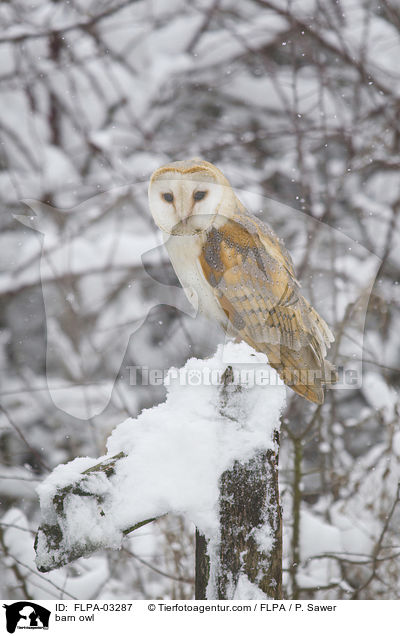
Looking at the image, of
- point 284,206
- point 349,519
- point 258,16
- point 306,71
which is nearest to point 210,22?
point 258,16

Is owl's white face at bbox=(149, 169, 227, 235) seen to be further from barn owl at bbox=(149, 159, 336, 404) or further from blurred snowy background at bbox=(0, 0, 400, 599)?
blurred snowy background at bbox=(0, 0, 400, 599)

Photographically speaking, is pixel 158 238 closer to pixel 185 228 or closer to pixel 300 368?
pixel 185 228

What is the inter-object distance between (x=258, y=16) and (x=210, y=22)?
20cm

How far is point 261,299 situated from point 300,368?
0.45 feet

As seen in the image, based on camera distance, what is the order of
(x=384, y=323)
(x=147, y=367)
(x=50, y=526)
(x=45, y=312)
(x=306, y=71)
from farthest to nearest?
(x=306, y=71)
(x=45, y=312)
(x=384, y=323)
(x=147, y=367)
(x=50, y=526)

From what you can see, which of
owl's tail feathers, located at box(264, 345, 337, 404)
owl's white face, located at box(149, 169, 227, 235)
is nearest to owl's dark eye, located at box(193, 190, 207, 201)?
owl's white face, located at box(149, 169, 227, 235)

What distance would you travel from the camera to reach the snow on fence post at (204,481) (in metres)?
0.57

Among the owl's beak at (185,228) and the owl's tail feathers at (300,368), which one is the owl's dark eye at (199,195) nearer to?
the owl's beak at (185,228)

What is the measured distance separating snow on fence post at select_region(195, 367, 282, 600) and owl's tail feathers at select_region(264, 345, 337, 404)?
0.29 metres

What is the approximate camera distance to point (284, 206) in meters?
1.50

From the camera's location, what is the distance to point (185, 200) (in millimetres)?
814

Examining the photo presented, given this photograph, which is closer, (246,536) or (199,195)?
(246,536)

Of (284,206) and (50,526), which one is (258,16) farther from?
(50,526)

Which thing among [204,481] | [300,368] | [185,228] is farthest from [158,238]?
[204,481]
